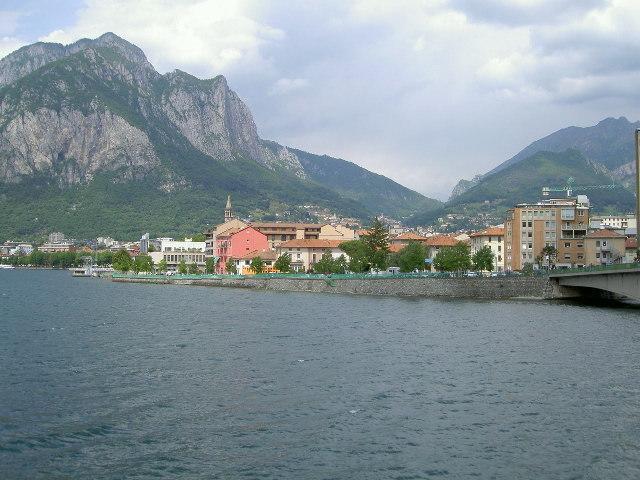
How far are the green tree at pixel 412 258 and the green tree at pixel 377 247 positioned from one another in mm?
5911

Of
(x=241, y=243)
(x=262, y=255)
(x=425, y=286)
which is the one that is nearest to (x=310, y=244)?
(x=262, y=255)

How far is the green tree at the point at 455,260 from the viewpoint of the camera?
126938 millimetres

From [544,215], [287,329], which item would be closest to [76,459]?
[287,329]

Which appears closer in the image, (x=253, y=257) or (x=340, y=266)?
(x=340, y=266)

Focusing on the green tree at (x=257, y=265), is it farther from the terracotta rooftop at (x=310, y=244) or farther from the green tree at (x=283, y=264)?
the terracotta rooftop at (x=310, y=244)

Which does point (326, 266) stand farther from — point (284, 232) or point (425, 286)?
point (284, 232)

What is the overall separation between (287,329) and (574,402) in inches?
1299

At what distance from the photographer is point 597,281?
93.8 metres

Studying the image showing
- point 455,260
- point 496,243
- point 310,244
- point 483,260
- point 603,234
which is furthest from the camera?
point 310,244

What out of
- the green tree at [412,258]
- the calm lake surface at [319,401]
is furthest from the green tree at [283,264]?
the calm lake surface at [319,401]

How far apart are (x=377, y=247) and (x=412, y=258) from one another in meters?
16.1

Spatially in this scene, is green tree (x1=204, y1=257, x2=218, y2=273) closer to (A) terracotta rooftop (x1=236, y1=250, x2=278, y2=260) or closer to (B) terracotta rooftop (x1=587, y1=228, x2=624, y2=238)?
(A) terracotta rooftop (x1=236, y1=250, x2=278, y2=260)

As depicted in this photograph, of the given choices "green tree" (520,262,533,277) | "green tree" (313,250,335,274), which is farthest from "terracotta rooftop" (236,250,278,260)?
"green tree" (520,262,533,277)

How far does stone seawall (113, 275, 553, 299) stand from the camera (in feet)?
348
